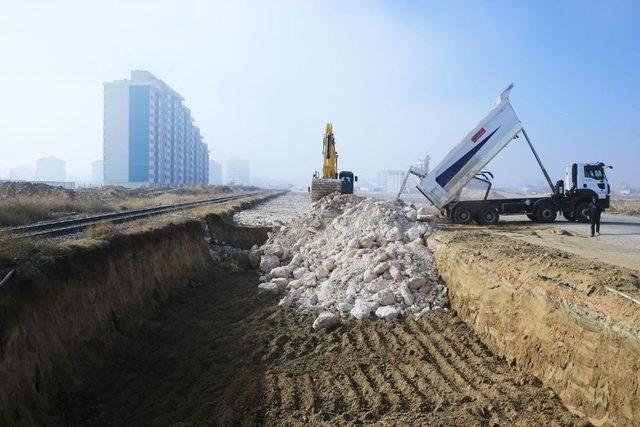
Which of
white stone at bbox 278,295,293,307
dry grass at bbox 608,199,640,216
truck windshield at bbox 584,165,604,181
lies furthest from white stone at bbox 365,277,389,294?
dry grass at bbox 608,199,640,216

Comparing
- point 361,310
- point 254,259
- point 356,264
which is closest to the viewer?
point 361,310

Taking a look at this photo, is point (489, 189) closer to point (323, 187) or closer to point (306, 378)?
point (323, 187)

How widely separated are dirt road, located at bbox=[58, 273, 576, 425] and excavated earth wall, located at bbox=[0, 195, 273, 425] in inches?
12.7

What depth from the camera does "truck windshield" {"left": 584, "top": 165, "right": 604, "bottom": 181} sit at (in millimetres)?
17750

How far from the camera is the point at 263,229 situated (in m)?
18.6

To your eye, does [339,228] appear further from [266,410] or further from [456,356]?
[266,410]

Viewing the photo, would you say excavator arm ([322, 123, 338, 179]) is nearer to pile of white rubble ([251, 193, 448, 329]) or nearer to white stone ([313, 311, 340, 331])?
pile of white rubble ([251, 193, 448, 329])

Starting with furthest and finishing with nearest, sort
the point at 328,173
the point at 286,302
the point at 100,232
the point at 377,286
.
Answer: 1. the point at 328,173
2. the point at 286,302
3. the point at 377,286
4. the point at 100,232

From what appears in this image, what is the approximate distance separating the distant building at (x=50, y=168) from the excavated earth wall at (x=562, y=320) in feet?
628

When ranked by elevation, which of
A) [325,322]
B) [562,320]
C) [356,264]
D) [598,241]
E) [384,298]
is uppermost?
[598,241]

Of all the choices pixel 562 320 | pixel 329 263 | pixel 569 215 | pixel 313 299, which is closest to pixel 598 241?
pixel 569 215

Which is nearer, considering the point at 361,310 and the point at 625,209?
the point at 361,310

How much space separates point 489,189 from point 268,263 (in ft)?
30.0

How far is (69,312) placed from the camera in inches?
273
